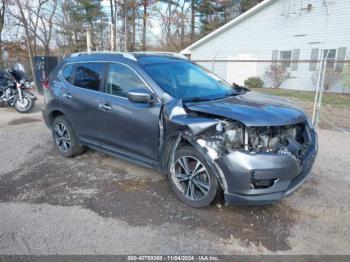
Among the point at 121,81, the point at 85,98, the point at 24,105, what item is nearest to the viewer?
the point at 121,81

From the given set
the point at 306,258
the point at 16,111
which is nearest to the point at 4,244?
the point at 306,258

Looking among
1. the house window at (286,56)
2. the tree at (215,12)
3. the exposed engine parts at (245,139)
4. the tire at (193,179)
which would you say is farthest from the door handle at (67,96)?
the tree at (215,12)

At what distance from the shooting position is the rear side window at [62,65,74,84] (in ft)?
16.5

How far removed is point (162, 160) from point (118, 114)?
0.92 m

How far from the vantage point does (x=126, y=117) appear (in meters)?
4.05

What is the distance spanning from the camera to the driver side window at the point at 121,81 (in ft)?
13.2

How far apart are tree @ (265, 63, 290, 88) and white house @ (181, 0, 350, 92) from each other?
302 millimetres

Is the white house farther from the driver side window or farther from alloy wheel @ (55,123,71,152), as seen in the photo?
the driver side window

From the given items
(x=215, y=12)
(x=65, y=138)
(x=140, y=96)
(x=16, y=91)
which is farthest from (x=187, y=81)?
(x=215, y=12)

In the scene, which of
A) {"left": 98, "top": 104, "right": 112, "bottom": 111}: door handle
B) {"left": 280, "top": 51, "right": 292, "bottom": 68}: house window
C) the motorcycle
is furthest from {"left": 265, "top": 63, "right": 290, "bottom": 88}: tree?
{"left": 98, "top": 104, "right": 112, "bottom": 111}: door handle

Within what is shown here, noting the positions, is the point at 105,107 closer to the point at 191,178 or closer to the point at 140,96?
the point at 140,96

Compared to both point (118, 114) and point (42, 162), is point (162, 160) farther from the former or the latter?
point (42, 162)

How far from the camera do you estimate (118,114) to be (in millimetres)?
4145

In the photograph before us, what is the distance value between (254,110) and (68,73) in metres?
3.32
